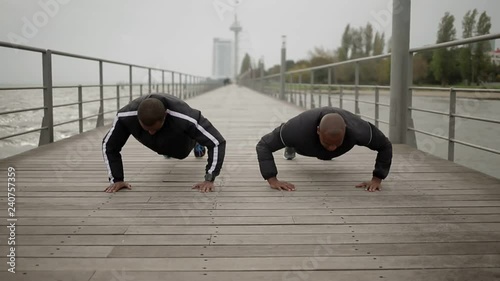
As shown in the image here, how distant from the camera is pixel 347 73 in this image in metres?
8.52

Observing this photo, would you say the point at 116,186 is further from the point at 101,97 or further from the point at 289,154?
the point at 101,97

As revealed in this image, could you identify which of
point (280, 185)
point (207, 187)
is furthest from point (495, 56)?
point (207, 187)

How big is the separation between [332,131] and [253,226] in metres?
0.77

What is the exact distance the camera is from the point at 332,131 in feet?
9.08

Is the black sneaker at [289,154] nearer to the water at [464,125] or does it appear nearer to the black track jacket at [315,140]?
the black track jacket at [315,140]

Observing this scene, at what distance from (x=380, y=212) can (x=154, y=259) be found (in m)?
1.29

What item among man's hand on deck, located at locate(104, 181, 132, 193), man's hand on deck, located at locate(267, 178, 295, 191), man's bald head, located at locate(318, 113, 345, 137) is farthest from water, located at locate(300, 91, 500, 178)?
man's hand on deck, located at locate(104, 181, 132, 193)

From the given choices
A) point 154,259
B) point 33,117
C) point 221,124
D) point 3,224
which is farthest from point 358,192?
point 221,124

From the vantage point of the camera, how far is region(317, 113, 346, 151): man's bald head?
277cm

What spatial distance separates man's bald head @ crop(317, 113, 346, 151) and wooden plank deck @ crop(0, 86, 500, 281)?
0.35 m

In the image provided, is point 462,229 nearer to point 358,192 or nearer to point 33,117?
point 358,192

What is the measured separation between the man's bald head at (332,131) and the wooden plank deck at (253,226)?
1.16ft

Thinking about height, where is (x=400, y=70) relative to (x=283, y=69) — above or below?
below

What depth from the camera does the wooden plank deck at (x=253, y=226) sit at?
1.82 meters
